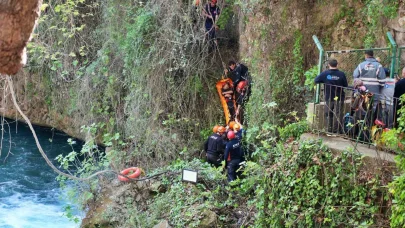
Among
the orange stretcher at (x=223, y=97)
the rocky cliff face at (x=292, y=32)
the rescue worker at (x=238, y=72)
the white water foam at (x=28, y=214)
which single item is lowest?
the white water foam at (x=28, y=214)

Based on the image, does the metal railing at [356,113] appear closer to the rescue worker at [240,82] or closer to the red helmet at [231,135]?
the red helmet at [231,135]

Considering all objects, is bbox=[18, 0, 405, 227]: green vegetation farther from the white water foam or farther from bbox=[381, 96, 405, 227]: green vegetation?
the white water foam

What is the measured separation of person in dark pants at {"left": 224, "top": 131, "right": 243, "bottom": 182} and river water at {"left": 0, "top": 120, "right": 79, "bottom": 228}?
4.72m

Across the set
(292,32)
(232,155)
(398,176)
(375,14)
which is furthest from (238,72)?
(398,176)

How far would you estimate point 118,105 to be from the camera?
53.0ft

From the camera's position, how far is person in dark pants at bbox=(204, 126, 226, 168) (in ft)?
39.7

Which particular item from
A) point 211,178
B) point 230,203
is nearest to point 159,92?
point 211,178

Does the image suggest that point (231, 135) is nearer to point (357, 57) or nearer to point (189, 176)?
point (189, 176)

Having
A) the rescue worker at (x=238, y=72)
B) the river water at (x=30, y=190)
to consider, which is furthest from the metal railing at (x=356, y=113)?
the river water at (x=30, y=190)

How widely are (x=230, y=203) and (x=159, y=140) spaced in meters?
3.80

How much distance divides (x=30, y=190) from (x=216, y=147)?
7235 millimetres

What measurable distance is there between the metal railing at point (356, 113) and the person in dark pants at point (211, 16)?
16.2 feet

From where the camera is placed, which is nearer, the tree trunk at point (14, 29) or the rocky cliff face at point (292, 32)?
the tree trunk at point (14, 29)

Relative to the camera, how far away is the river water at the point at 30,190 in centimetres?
1534
